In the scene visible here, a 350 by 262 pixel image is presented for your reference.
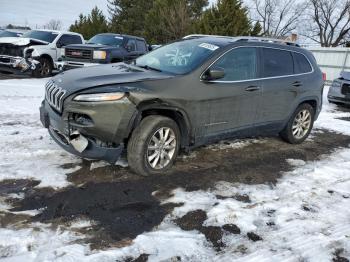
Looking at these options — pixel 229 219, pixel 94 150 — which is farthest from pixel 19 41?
pixel 229 219

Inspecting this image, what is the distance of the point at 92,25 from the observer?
4084 centimetres

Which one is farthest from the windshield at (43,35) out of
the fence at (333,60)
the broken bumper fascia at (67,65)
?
the fence at (333,60)

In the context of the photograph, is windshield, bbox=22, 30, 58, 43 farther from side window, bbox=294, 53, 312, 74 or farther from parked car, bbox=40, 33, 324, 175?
side window, bbox=294, 53, 312, 74

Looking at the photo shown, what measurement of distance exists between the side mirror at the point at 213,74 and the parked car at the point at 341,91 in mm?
8340

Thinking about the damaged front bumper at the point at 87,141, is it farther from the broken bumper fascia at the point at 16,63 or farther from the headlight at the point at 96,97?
the broken bumper fascia at the point at 16,63

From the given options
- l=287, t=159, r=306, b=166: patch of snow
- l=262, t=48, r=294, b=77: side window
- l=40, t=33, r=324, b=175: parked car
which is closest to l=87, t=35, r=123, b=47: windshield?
l=40, t=33, r=324, b=175: parked car

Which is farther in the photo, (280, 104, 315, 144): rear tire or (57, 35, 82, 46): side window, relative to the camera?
(57, 35, 82, 46): side window

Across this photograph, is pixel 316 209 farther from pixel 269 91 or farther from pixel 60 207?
pixel 60 207

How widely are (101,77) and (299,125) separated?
400 cm

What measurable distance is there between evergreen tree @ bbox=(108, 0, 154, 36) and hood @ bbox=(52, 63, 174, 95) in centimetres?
3874

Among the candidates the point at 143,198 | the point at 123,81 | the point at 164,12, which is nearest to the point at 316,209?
the point at 143,198

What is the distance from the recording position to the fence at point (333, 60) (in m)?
22.4

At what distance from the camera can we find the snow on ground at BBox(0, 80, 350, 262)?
349 cm

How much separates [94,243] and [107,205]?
792mm
